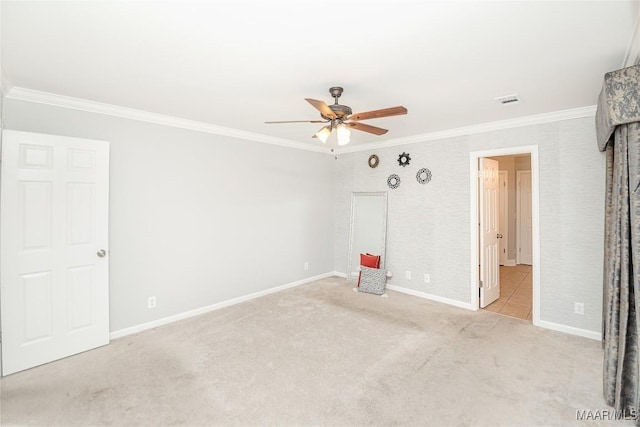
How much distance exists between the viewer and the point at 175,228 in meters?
3.66

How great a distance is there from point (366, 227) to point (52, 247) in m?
4.14

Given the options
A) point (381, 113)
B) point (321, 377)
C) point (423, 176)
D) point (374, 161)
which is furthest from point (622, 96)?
point (374, 161)

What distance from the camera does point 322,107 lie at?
2.29m

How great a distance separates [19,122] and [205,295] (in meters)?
2.58

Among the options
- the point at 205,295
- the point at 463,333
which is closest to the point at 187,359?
the point at 205,295

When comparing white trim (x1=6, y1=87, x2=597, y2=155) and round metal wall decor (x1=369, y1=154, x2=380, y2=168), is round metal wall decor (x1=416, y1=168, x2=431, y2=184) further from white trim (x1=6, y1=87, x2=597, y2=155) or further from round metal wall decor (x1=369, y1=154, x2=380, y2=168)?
round metal wall decor (x1=369, y1=154, x2=380, y2=168)

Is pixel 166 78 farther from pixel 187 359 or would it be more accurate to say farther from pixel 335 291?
pixel 335 291

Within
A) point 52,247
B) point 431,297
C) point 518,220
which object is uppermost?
point 518,220

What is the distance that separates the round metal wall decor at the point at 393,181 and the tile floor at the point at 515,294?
219cm

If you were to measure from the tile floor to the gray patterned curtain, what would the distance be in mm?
1744

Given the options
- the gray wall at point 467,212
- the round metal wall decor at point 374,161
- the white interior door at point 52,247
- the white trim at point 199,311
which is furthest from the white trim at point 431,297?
the white interior door at point 52,247

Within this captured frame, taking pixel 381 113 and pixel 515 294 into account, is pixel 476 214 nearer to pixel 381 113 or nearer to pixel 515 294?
pixel 515 294

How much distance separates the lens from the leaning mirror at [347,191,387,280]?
16.4ft

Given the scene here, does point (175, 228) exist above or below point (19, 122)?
below
